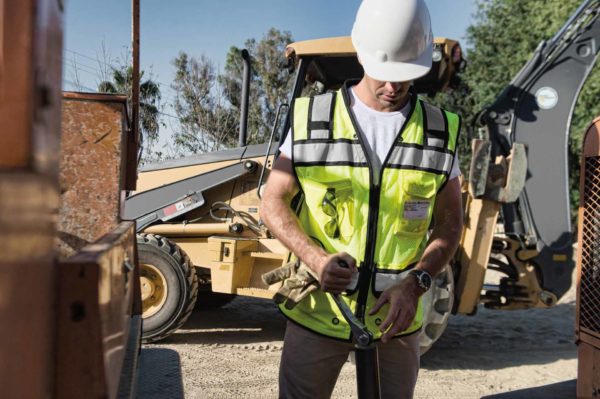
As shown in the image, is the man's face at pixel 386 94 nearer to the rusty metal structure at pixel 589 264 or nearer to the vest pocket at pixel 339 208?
the vest pocket at pixel 339 208

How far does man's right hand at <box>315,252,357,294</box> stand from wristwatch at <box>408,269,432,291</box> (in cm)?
21

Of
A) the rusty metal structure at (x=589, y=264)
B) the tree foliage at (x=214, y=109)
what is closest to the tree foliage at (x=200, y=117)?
the tree foliage at (x=214, y=109)

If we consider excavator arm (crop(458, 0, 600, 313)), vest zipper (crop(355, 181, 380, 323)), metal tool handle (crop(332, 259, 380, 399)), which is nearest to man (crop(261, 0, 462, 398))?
vest zipper (crop(355, 181, 380, 323))

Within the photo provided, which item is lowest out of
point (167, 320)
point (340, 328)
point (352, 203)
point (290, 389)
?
point (167, 320)

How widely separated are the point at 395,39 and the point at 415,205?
21.7 inches

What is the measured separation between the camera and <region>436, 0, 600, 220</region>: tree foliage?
1736 centimetres

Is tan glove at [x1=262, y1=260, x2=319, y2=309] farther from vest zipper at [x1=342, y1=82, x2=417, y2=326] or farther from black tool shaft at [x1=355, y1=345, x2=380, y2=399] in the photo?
black tool shaft at [x1=355, y1=345, x2=380, y2=399]

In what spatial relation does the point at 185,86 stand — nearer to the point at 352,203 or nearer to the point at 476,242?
the point at 476,242

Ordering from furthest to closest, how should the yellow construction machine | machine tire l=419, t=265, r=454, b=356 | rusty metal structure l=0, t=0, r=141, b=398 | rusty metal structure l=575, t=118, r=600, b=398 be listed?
1. the yellow construction machine
2. machine tire l=419, t=265, r=454, b=356
3. rusty metal structure l=575, t=118, r=600, b=398
4. rusty metal structure l=0, t=0, r=141, b=398

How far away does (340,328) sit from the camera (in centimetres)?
215

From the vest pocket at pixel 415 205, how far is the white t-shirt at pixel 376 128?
0.13 m

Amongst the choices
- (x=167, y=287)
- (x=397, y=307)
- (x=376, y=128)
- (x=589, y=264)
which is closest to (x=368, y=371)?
(x=397, y=307)

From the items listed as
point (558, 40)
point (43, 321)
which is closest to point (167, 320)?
point (558, 40)

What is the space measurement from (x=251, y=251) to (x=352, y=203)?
3.73m
